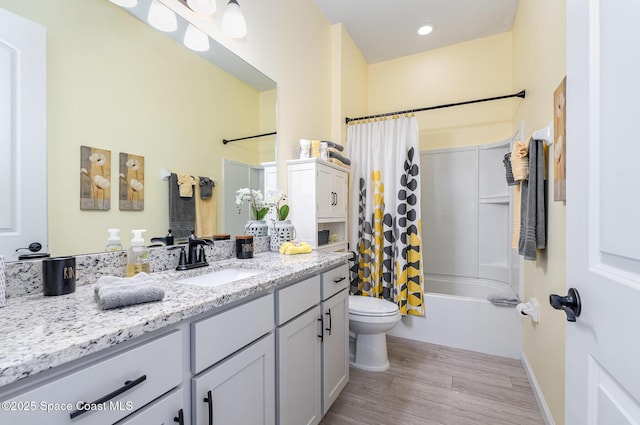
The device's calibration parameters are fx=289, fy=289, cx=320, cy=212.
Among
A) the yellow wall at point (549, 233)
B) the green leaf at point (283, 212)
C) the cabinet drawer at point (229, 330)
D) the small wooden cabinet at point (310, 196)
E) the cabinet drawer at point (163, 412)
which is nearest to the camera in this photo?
the cabinet drawer at point (163, 412)

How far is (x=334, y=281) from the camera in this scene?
1621 millimetres

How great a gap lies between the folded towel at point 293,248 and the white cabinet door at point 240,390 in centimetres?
68

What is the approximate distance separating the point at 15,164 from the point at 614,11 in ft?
5.01

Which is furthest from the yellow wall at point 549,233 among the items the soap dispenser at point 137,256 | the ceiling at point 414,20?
the soap dispenser at point 137,256

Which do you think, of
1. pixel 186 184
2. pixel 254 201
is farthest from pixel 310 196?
pixel 186 184

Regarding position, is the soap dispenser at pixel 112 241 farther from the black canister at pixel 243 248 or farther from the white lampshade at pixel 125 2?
the white lampshade at pixel 125 2

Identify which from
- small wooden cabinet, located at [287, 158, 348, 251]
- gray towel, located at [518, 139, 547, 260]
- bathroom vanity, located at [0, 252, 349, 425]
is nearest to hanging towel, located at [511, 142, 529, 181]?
gray towel, located at [518, 139, 547, 260]

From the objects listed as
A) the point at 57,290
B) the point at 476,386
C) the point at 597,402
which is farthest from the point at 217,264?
the point at 476,386

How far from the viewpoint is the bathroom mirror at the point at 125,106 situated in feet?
3.16

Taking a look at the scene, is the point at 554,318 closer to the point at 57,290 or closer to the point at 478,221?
the point at 478,221

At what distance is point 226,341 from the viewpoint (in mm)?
896

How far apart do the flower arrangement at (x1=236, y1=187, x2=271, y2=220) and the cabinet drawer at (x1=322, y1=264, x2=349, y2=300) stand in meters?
0.60

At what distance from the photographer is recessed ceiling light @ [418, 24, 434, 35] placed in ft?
9.05

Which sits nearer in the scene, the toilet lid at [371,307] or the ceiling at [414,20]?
the toilet lid at [371,307]
